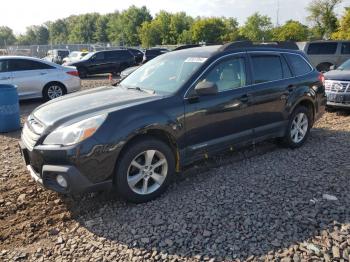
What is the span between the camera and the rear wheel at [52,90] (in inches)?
453

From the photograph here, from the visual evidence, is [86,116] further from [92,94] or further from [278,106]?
[278,106]

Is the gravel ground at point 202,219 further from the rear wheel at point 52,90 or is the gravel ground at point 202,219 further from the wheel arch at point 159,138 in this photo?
the rear wheel at point 52,90

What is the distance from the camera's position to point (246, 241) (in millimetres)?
3523

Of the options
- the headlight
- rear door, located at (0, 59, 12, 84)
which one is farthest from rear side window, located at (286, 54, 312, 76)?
rear door, located at (0, 59, 12, 84)

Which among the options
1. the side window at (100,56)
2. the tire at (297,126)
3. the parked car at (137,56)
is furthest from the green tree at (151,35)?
the tire at (297,126)

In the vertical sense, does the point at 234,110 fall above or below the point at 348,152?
above

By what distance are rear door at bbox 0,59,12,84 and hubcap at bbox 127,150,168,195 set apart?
26.4ft

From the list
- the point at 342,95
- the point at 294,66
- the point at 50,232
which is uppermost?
the point at 294,66

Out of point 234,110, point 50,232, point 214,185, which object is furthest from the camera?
point 234,110

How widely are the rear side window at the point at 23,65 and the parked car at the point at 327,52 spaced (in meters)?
11.3

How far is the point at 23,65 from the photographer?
438 inches

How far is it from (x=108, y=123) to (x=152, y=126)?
0.53m

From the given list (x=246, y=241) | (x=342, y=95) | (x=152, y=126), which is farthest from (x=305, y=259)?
(x=342, y=95)

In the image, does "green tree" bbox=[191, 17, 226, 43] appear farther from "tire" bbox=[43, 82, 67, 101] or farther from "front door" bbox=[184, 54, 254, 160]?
"front door" bbox=[184, 54, 254, 160]
